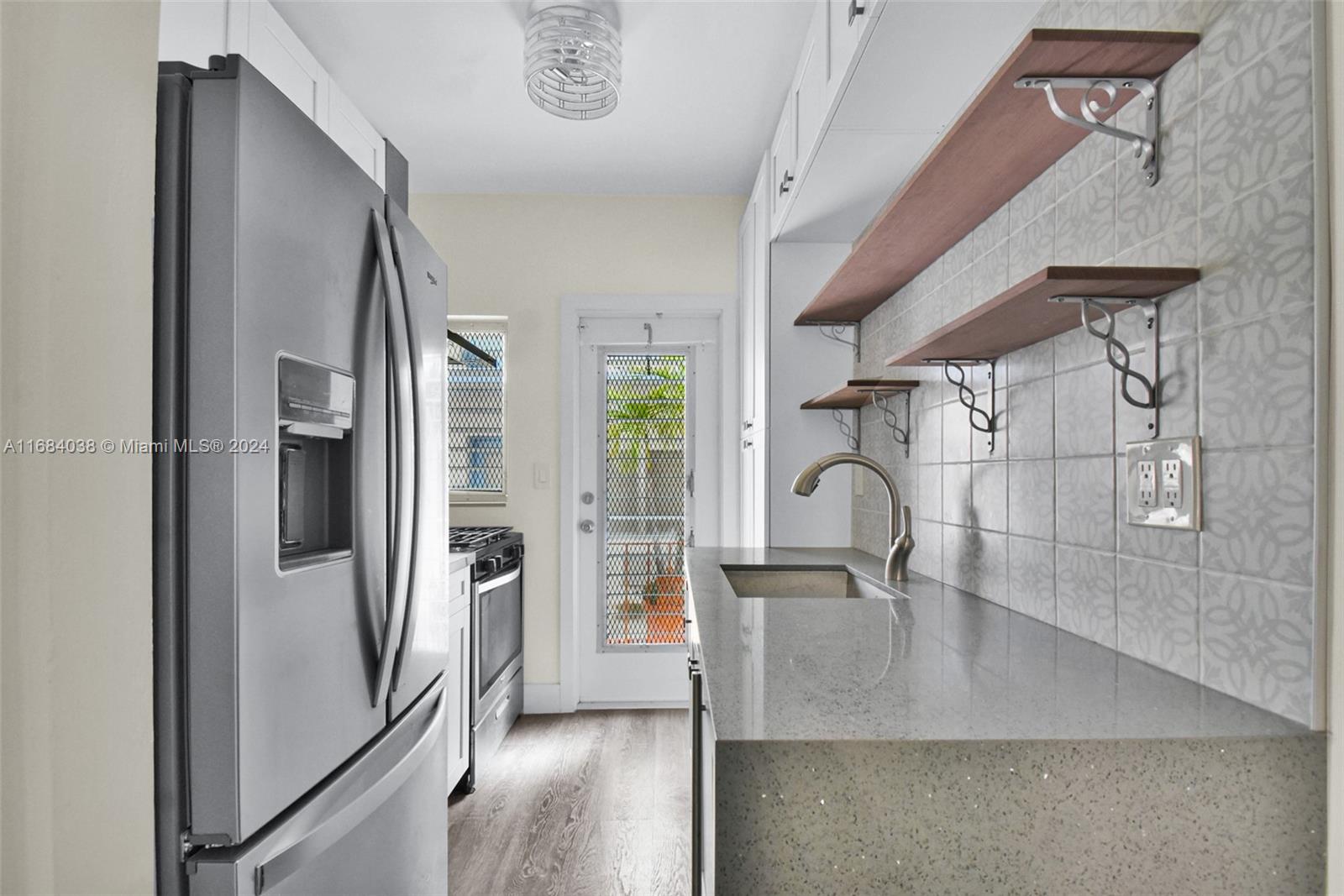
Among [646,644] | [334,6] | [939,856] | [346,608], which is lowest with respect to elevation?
[646,644]

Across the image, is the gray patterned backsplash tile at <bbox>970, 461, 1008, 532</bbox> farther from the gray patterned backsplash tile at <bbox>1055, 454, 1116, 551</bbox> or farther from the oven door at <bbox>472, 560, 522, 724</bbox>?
the oven door at <bbox>472, 560, 522, 724</bbox>

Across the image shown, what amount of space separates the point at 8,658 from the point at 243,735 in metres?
0.35

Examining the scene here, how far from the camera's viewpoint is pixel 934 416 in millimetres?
1874

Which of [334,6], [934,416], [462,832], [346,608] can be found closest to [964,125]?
[934,416]

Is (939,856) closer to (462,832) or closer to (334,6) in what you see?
(462,832)

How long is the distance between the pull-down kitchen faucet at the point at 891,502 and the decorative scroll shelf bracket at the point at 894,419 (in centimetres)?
24

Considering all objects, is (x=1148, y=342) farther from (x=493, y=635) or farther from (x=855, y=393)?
(x=493, y=635)

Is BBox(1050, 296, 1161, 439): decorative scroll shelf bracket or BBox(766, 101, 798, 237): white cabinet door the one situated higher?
BBox(766, 101, 798, 237): white cabinet door

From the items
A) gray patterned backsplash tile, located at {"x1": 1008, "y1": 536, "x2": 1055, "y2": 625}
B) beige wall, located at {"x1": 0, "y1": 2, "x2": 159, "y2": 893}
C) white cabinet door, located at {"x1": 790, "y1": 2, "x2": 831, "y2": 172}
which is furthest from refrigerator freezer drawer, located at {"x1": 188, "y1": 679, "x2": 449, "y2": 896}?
white cabinet door, located at {"x1": 790, "y1": 2, "x2": 831, "y2": 172}

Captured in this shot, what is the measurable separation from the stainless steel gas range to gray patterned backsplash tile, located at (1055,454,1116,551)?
195 centimetres

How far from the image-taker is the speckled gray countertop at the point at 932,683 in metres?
0.74

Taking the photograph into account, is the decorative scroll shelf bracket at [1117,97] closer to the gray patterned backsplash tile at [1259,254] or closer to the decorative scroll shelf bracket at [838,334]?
the gray patterned backsplash tile at [1259,254]

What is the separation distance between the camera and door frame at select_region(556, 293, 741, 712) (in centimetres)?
354

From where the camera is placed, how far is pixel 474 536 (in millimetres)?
3088
